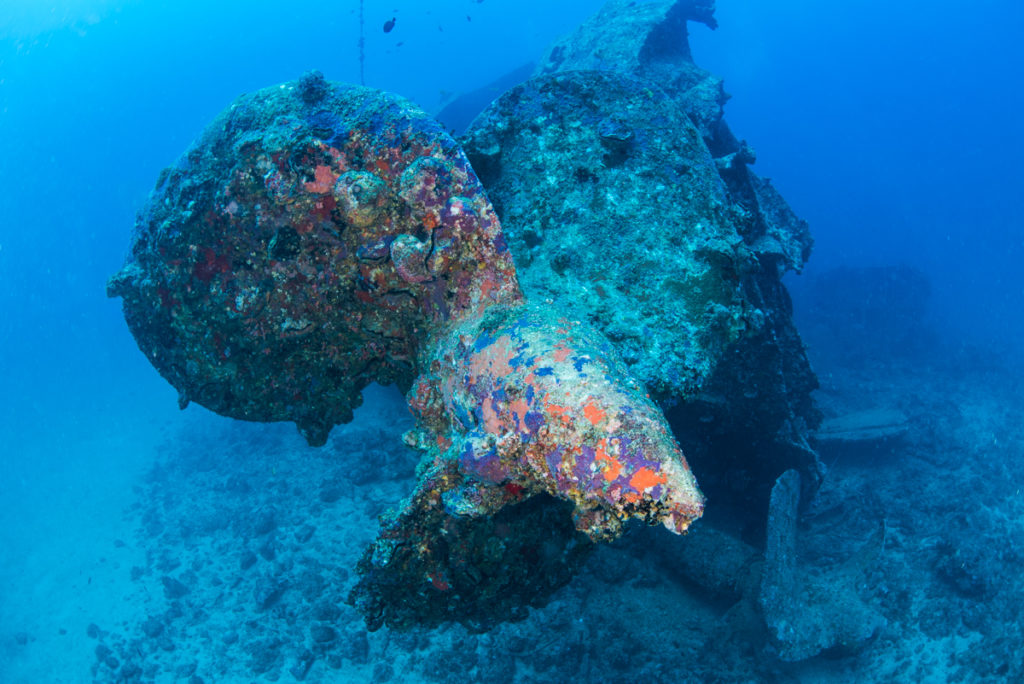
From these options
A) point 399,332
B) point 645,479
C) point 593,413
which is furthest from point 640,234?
point 645,479

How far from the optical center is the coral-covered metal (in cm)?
190

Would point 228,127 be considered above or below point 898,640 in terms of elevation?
above

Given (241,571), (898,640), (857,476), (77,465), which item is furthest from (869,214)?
(77,465)

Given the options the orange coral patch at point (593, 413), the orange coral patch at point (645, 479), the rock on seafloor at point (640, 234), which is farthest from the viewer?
the rock on seafloor at point (640, 234)

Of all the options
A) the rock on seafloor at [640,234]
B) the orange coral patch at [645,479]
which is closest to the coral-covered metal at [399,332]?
the orange coral patch at [645,479]

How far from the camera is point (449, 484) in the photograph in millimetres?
2291

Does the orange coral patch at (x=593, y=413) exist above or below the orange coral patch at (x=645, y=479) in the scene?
above

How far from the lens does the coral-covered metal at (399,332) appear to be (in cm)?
190

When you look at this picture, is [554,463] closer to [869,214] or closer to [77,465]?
[77,465]

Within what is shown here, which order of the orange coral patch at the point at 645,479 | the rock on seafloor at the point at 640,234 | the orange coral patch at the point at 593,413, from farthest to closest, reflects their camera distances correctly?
the rock on seafloor at the point at 640,234 → the orange coral patch at the point at 593,413 → the orange coral patch at the point at 645,479

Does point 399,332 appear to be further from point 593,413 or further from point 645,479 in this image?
point 645,479

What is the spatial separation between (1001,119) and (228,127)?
115 metres

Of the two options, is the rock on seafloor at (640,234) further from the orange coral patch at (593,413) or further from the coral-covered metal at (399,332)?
the orange coral patch at (593,413)

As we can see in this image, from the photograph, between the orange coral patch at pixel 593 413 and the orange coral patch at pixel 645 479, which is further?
the orange coral patch at pixel 593 413
